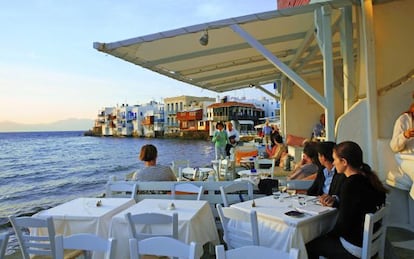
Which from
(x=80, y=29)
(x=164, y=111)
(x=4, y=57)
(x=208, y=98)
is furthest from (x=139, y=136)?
(x=80, y=29)

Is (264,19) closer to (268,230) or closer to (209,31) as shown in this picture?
(209,31)

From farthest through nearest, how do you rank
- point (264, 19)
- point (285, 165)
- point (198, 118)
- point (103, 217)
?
1. point (198, 118)
2. point (285, 165)
3. point (264, 19)
4. point (103, 217)

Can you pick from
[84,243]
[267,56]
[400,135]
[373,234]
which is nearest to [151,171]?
[267,56]

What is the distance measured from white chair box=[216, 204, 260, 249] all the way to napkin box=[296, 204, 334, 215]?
0.46m

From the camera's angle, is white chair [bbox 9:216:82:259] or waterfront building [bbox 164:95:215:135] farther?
waterfront building [bbox 164:95:215:135]

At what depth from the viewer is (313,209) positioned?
9.22ft

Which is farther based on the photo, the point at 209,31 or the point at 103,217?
the point at 209,31

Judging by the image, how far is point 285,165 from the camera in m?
7.27

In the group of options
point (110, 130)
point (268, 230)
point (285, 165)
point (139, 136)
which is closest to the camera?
point (268, 230)

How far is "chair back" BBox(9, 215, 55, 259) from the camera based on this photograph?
2.56 metres

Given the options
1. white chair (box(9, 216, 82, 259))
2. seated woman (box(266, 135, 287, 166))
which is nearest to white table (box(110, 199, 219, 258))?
white chair (box(9, 216, 82, 259))

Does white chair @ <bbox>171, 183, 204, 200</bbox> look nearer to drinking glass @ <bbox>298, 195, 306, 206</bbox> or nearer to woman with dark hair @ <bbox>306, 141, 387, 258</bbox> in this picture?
drinking glass @ <bbox>298, 195, 306, 206</bbox>

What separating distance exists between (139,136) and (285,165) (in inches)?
2831

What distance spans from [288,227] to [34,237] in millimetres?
1990
